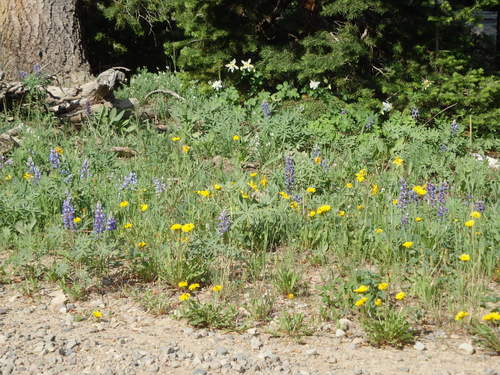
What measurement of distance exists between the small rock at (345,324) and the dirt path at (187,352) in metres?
0.05

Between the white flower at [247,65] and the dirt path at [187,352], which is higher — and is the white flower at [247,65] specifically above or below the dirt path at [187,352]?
above

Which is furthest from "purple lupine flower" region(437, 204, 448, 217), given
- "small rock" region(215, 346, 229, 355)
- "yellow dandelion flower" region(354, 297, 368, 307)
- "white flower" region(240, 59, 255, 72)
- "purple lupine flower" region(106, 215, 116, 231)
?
"white flower" region(240, 59, 255, 72)

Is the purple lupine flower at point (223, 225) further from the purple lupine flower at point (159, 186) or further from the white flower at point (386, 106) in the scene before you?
the white flower at point (386, 106)

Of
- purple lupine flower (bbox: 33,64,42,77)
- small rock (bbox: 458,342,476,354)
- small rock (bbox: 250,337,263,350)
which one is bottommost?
small rock (bbox: 250,337,263,350)

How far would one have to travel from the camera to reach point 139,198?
5387mm

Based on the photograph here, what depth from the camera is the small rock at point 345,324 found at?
3.96m

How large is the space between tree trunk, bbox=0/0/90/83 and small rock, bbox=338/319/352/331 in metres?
6.10

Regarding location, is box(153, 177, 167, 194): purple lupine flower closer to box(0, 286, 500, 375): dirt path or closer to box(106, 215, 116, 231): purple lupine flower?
box(106, 215, 116, 231): purple lupine flower

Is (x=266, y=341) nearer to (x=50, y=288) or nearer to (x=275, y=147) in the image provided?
(x=50, y=288)

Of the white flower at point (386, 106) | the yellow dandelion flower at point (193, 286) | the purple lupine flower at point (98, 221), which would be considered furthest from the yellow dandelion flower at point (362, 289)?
the white flower at point (386, 106)

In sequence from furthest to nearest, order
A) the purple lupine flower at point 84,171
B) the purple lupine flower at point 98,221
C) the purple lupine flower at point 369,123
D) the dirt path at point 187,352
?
the purple lupine flower at point 369,123
the purple lupine flower at point 84,171
the purple lupine flower at point 98,221
the dirt path at point 187,352

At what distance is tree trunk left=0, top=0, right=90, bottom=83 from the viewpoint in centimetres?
891

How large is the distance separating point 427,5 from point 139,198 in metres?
4.16

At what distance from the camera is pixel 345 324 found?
3.99 metres
